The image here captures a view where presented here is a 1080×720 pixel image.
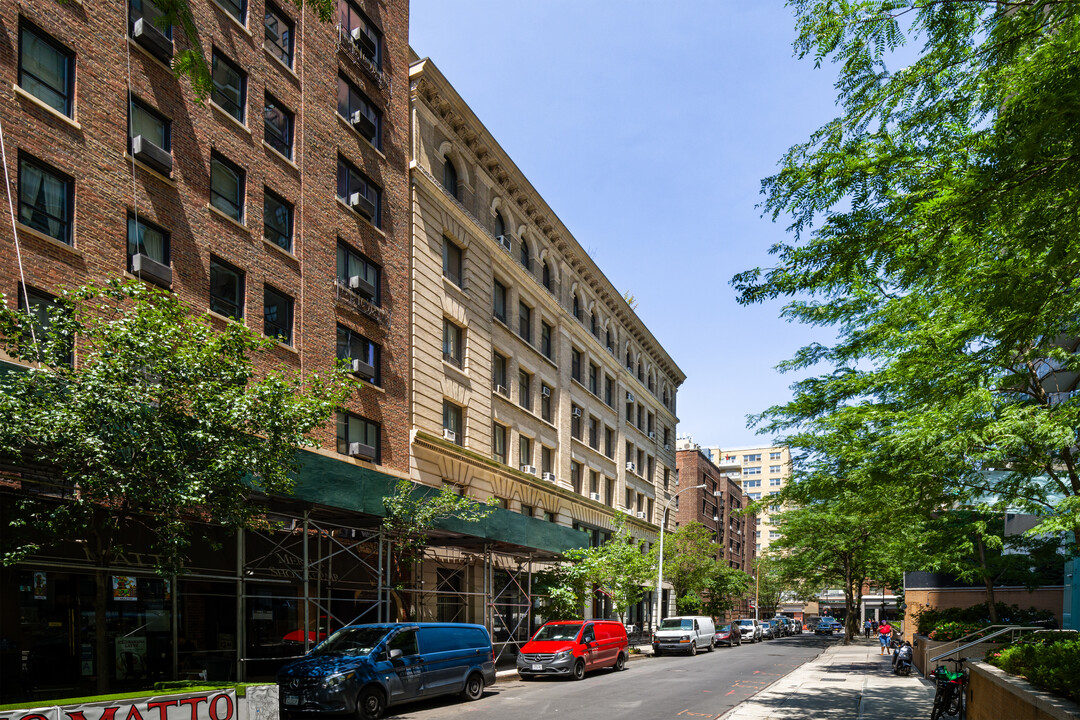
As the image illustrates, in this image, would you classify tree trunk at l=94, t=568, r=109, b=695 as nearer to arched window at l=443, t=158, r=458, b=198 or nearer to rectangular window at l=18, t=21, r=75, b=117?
rectangular window at l=18, t=21, r=75, b=117

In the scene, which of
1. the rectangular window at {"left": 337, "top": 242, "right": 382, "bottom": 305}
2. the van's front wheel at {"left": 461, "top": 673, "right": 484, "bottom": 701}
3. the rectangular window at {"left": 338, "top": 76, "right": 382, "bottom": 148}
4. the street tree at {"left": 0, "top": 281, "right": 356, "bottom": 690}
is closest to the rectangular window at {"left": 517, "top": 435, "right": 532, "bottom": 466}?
the rectangular window at {"left": 337, "top": 242, "right": 382, "bottom": 305}

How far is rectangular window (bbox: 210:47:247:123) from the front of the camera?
2131 cm

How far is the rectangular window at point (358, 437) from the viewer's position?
24188 mm

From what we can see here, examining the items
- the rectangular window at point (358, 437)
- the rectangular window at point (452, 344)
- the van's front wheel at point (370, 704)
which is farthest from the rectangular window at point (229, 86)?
the van's front wheel at point (370, 704)

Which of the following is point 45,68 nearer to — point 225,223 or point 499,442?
point 225,223

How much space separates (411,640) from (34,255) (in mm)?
10918

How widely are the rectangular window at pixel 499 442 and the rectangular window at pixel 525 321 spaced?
4.83 metres

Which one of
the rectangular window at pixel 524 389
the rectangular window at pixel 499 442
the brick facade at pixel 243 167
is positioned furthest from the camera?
the rectangular window at pixel 524 389

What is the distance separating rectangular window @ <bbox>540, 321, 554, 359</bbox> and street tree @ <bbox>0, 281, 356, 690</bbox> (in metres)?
26.2

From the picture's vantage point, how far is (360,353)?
2581cm

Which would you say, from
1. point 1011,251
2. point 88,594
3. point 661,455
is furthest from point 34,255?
point 661,455

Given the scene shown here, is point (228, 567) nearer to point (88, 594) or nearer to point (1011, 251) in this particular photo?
point (88, 594)

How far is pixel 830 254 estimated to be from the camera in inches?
370

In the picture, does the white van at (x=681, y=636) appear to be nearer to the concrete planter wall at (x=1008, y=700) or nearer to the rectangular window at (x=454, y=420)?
the rectangular window at (x=454, y=420)
